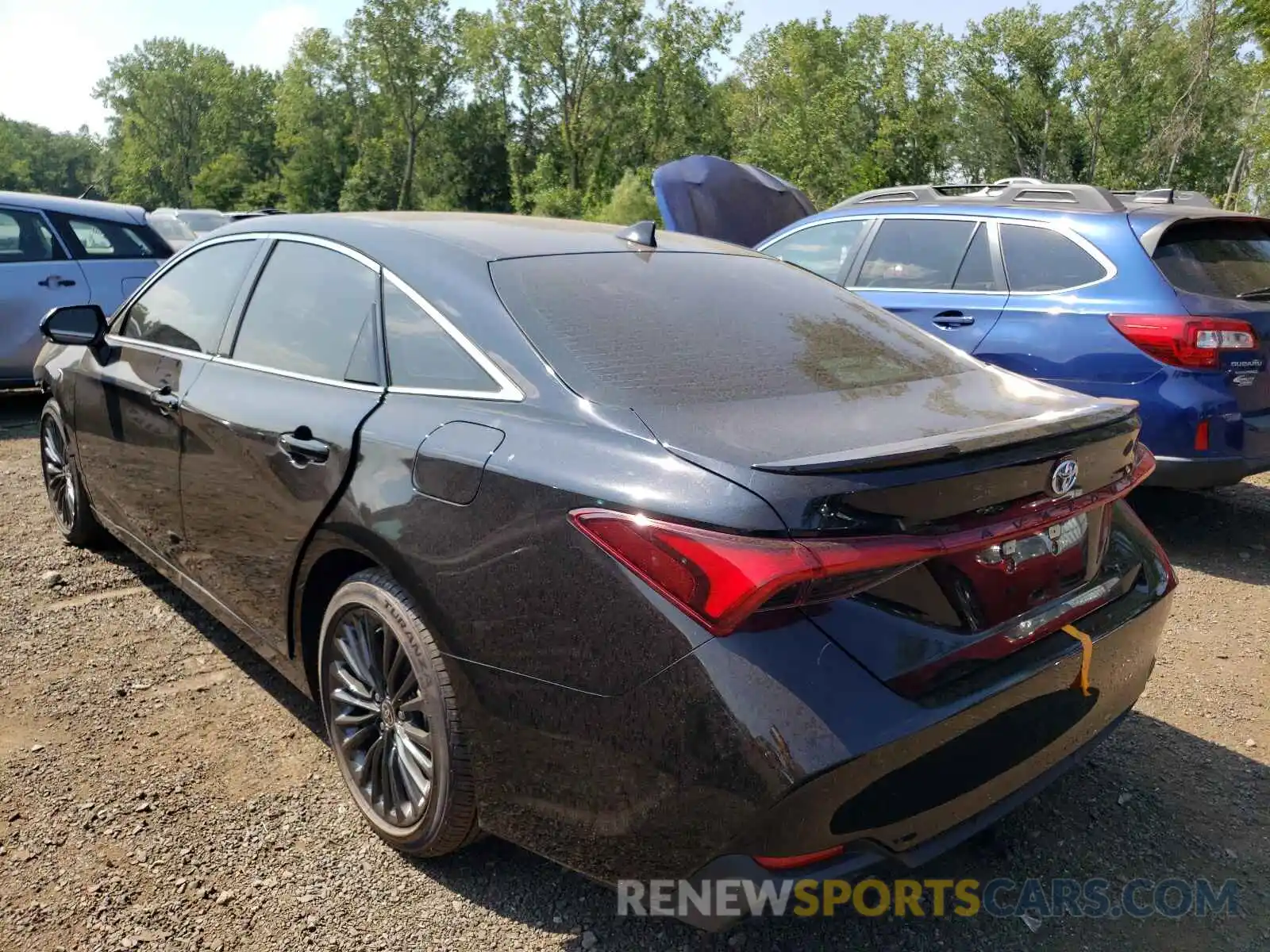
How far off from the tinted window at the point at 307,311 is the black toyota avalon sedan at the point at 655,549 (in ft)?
0.04

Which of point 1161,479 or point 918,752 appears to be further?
point 1161,479

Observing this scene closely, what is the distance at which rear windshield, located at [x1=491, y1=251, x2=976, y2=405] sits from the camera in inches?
88.7

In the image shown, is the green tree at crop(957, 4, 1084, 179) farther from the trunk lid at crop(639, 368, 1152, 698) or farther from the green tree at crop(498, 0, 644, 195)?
the trunk lid at crop(639, 368, 1152, 698)

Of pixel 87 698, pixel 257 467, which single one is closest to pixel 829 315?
pixel 257 467

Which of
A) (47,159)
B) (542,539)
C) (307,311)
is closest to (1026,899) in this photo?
(542,539)

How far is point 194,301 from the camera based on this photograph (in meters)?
3.60

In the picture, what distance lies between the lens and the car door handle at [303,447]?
2.56m

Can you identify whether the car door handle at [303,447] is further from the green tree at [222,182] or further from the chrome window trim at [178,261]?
the green tree at [222,182]

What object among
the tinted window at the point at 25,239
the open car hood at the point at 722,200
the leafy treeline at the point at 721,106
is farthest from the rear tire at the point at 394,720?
the leafy treeline at the point at 721,106

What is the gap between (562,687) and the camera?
1922 mm

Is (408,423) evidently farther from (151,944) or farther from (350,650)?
(151,944)

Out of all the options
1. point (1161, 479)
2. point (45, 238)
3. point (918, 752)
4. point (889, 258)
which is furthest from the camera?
point (45, 238)

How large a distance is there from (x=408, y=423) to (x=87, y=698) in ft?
5.90

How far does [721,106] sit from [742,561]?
57.1m
